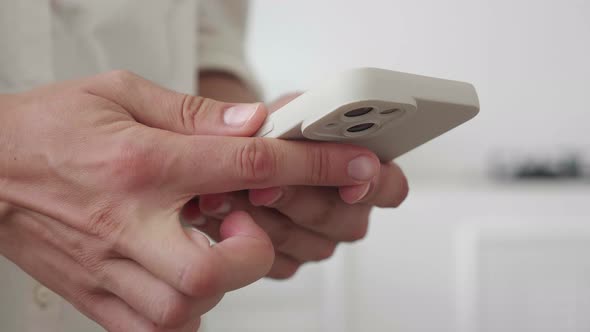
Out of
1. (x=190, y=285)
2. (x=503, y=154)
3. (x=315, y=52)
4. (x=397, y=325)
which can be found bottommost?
(x=397, y=325)

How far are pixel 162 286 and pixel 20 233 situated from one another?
10cm

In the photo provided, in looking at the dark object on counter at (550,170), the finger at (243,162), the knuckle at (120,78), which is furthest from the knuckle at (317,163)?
the dark object on counter at (550,170)

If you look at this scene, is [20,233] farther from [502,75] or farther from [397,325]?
[502,75]

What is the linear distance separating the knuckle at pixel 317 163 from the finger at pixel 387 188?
6 cm

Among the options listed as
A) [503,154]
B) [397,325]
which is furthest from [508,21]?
[397,325]

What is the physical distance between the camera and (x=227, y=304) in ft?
3.39

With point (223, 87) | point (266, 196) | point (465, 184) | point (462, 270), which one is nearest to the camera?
point (266, 196)

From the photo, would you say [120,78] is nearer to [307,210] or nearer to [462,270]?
[307,210]

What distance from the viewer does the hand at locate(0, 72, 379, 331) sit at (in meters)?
0.26

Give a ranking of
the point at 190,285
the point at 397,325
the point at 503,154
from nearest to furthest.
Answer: the point at 190,285
the point at 397,325
the point at 503,154

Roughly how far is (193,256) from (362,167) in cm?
12

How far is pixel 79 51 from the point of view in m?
0.45

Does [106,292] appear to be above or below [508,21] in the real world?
below

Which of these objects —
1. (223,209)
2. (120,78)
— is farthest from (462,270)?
(120,78)
